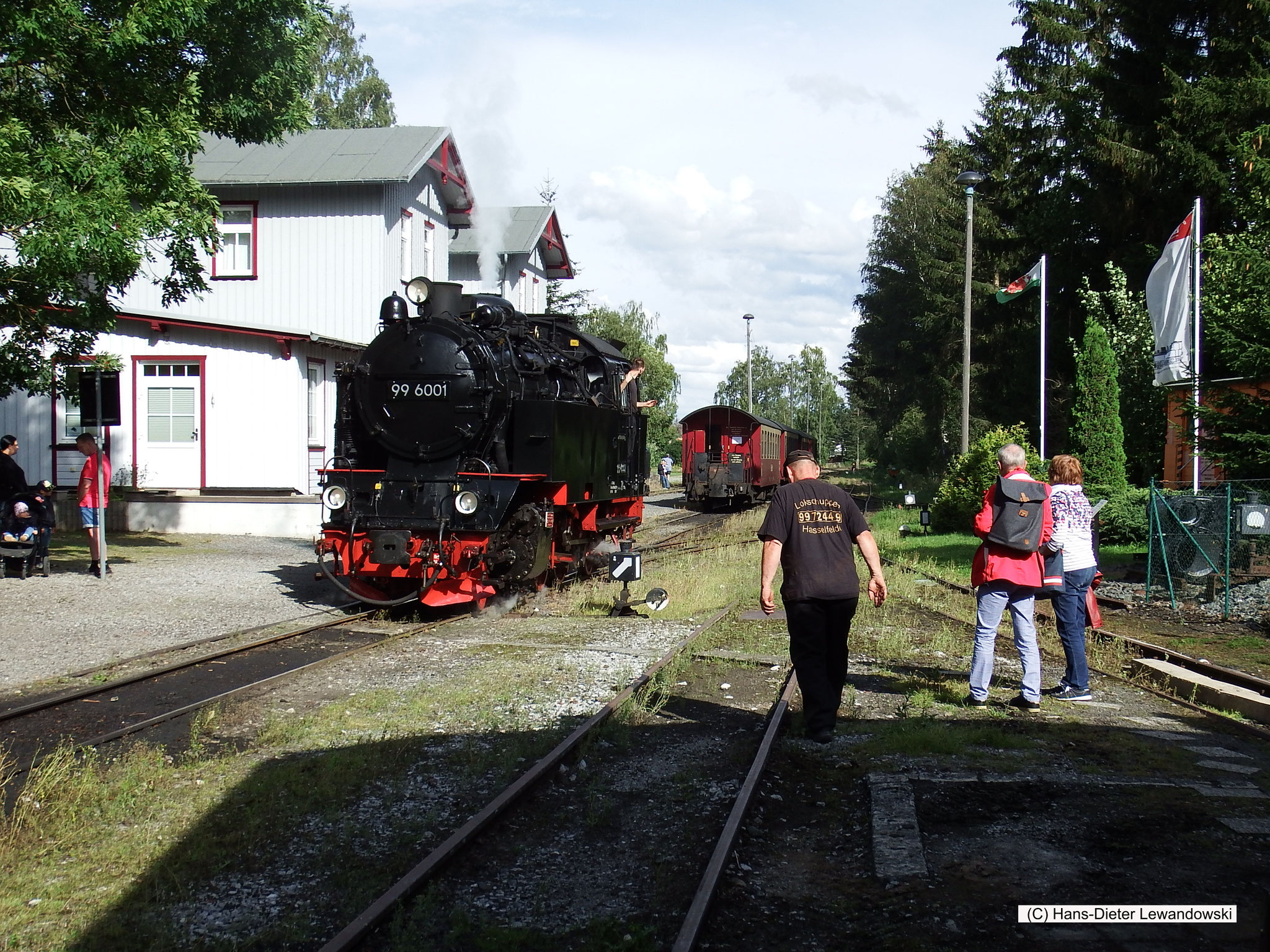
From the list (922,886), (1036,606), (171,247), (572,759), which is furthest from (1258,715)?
(171,247)

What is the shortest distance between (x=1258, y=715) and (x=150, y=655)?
8019mm

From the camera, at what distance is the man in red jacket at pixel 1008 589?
6.54 meters

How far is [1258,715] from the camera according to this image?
6746 mm

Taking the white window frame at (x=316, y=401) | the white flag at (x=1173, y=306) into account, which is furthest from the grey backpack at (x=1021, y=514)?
the white window frame at (x=316, y=401)

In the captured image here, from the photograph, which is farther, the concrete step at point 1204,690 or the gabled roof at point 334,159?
the gabled roof at point 334,159

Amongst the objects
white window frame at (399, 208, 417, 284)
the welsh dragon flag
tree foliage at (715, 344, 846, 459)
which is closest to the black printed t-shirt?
the welsh dragon flag

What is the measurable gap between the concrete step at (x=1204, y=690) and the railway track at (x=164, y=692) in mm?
6182

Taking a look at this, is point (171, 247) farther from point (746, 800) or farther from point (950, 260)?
point (950, 260)

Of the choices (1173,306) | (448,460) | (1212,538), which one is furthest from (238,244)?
(1212,538)

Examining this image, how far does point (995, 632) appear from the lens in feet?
21.7

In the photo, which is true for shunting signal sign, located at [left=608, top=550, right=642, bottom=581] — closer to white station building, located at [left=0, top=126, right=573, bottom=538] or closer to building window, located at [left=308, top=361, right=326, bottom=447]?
white station building, located at [left=0, top=126, right=573, bottom=538]

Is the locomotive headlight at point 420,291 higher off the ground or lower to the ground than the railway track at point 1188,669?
higher

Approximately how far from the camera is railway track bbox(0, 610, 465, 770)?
5973 mm

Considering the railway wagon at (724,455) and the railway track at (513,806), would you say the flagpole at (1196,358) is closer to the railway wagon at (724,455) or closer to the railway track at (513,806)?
the railway track at (513,806)
